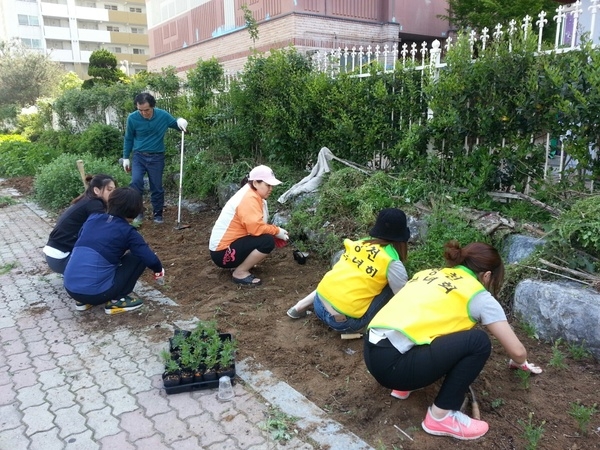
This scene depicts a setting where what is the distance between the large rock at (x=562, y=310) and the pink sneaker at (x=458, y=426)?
1.11 m

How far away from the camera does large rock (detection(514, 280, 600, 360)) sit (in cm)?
318

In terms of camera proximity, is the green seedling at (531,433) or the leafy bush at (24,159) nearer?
the green seedling at (531,433)

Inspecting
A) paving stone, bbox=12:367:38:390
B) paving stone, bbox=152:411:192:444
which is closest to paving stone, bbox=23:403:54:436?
paving stone, bbox=12:367:38:390

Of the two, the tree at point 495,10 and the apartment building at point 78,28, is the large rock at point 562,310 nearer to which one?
the tree at point 495,10

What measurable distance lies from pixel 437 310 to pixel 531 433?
80 centimetres

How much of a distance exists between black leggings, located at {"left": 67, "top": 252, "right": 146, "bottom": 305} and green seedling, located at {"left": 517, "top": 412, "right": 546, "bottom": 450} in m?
3.26

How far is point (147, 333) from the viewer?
4.04 metres

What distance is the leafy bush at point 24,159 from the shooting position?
12.9 metres

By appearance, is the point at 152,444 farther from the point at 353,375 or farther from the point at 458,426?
the point at 458,426

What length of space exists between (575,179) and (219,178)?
207 inches

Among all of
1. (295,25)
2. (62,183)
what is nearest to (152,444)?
(62,183)

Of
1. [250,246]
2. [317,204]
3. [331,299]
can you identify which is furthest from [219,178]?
[331,299]

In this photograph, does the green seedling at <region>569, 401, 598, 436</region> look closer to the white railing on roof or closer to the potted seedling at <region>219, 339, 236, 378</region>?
the potted seedling at <region>219, 339, 236, 378</region>

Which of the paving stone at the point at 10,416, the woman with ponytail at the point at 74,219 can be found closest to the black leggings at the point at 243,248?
the woman with ponytail at the point at 74,219
